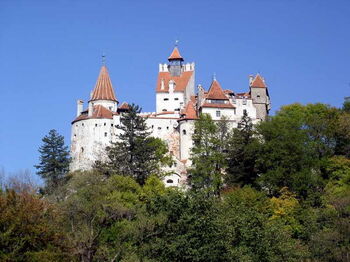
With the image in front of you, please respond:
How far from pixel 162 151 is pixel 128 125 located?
5882 millimetres

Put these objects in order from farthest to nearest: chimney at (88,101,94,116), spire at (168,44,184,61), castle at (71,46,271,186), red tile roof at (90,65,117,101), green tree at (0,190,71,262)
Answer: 1. spire at (168,44,184,61)
2. red tile roof at (90,65,117,101)
3. chimney at (88,101,94,116)
4. castle at (71,46,271,186)
5. green tree at (0,190,71,262)

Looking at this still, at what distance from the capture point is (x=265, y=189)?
2511 inches

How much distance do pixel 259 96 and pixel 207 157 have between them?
1467 centimetres

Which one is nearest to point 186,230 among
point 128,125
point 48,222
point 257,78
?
point 48,222

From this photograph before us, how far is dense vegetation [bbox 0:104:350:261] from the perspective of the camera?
40875 mm

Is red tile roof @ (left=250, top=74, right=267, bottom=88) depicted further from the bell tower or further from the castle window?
the bell tower

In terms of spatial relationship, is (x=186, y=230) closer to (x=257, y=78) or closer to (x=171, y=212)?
(x=171, y=212)

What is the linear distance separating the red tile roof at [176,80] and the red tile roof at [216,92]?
653 cm

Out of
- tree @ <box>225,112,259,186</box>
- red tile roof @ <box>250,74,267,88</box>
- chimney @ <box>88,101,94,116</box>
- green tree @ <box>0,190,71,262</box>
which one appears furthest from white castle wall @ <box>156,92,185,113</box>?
green tree @ <box>0,190,71,262</box>

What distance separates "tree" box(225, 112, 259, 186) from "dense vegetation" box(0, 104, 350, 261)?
110 millimetres

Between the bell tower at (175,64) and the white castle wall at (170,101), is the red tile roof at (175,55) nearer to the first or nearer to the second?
the bell tower at (175,64)

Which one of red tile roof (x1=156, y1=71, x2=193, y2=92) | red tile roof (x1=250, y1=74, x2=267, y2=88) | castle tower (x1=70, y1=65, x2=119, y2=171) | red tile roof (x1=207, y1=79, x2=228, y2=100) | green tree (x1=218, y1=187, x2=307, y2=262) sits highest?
red tile roof (x1=156, y1=71, x2=193, y2=92)

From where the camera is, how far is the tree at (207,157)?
69562 millimetres

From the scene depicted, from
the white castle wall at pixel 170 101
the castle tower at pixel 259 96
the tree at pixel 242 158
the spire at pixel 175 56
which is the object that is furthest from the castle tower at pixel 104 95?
the tree at pixel 242 158
